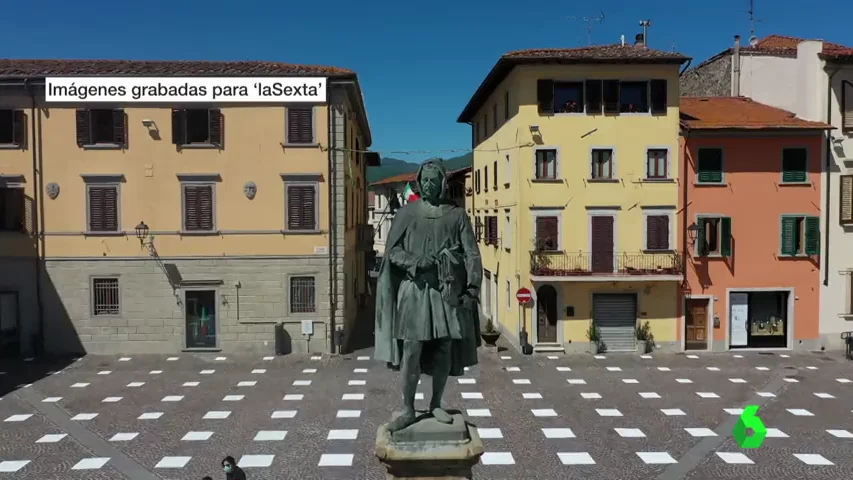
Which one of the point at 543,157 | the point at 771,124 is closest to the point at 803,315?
the point at 771,124

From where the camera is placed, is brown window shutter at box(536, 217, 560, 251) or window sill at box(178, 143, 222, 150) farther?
brown window shutter at box(536, 217, 560, 251)

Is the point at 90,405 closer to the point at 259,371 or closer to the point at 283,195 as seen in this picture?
the point at 259,371

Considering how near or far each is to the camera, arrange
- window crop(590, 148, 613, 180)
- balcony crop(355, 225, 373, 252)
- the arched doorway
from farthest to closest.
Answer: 1. balcony crop(355, 225, 373, 252)
2. the arched doorway
3. window crop(590, 148, 613, 180)

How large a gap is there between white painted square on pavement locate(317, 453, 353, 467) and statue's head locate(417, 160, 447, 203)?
8638 millimetres

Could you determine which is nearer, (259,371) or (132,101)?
(259,371)

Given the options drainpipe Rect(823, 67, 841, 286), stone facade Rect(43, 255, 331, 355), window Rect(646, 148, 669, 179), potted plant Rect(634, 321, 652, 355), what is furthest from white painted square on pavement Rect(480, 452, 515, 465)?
drainpipe Rect(823, 67, 841, 286)

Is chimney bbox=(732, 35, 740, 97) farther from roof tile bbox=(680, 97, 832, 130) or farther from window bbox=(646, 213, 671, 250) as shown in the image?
window bbox=(646, 213, 671, 250)

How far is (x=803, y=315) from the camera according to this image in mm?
26766

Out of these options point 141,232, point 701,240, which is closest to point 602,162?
point 701,240

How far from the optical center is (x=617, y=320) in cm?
2658

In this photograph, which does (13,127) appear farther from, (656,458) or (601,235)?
(656,458)

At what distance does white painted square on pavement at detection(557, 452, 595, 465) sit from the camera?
13.7m

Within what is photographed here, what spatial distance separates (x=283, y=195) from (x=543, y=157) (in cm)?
1103

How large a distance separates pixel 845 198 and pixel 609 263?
1065cm
